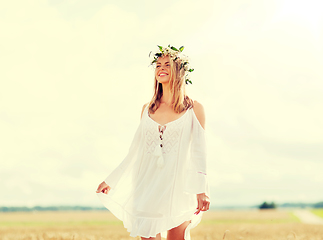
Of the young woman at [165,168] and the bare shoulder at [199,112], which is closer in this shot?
the young woman at [165,168]

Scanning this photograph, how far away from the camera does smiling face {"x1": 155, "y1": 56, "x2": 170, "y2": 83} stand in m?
4.05

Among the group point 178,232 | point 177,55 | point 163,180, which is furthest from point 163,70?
point 178,232

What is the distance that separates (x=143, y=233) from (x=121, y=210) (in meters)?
0.49

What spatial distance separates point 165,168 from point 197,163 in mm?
334

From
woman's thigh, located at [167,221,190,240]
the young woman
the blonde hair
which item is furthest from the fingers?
the blonde hair

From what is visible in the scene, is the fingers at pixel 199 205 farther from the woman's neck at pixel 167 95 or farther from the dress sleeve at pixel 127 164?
the woman's neck at pixel 167 95

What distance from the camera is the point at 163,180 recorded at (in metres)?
3.78

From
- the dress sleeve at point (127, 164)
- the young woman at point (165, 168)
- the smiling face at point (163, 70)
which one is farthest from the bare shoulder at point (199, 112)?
the dress sleeve at point (127, 164)

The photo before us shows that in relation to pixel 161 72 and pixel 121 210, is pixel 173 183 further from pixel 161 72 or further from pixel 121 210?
pixel 161 72

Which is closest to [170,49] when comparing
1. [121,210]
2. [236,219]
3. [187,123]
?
[187,123]

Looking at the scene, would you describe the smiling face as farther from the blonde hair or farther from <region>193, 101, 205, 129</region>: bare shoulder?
<region>193, 101, 205, 129</region>: bare shoulder

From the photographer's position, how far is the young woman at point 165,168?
3.69 metres

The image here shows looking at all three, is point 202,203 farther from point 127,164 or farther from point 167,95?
point 167,95

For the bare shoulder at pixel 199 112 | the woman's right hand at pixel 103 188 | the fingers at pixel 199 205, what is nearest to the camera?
the fingers at pixel 199 205
